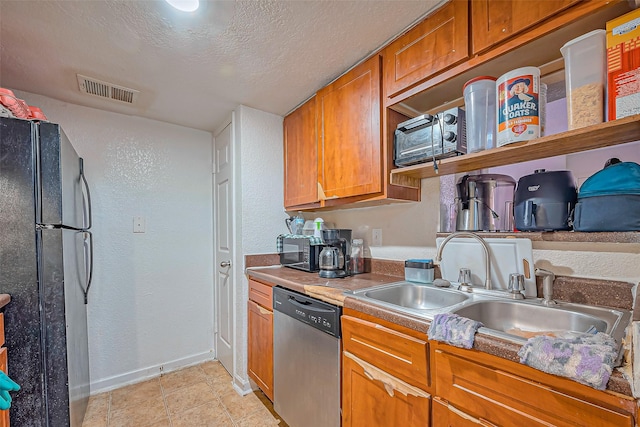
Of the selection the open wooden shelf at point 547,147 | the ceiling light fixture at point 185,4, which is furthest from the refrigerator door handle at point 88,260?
the open wooden shelf at point 547,147

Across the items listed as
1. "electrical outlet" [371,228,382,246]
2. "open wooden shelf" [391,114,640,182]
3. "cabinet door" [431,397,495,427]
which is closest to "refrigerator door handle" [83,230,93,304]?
"electrical outlet" [371,228,382,246]

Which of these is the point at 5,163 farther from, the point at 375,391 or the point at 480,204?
the point at 480,204

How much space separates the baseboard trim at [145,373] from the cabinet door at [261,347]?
30.4 inches

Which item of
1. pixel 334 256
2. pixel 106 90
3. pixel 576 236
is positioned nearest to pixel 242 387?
pixel 334 256

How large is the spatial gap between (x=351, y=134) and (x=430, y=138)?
50 centimetres

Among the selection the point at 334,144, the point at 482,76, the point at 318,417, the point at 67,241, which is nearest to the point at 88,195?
the point at 67,241

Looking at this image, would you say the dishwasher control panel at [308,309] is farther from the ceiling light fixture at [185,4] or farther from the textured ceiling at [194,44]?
the ceiling light fixture at [185,4]

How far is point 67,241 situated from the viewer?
1.41 metres

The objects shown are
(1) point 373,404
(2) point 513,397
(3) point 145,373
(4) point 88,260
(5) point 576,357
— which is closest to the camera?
(5) point 576,357

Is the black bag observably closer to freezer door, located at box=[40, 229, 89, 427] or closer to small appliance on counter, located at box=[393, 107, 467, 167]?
small appliance on counter, located at box=[393, 107, 467, 167]

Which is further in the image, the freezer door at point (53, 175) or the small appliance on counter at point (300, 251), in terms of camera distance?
the small appliance on counter at point (300, 251)

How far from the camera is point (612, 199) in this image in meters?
0.92

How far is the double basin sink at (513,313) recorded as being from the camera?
887 mm

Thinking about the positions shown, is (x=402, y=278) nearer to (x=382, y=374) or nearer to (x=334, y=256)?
(x=334, y=256)
